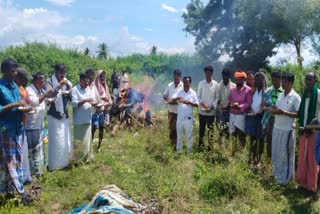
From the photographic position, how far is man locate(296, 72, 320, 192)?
5520mm

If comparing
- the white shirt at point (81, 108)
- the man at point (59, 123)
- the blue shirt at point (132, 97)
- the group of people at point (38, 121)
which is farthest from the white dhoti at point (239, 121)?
the blue shirt at point (132, 97)

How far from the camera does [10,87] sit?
16.2 ft

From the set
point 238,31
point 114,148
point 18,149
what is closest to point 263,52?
point 238,31

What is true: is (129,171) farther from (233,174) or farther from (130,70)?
(130,70)

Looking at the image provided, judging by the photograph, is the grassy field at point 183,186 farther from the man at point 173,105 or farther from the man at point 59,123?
the man at point 173,105

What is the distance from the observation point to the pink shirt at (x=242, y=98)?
265 inches

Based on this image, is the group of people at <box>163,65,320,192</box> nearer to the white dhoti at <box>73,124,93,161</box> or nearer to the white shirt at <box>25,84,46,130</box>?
the white dhoti at <box>73,124,93,161</box>

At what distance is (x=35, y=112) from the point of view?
236 inches

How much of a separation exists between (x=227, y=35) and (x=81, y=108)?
2779 centimetres

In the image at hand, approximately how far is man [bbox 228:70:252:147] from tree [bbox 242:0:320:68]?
1735 cm

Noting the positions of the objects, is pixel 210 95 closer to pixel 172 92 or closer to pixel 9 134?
pixel 172 92

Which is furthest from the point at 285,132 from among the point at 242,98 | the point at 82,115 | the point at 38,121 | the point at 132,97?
the point at 132,97

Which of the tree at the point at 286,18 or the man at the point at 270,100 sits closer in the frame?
the man at the point at 270,100

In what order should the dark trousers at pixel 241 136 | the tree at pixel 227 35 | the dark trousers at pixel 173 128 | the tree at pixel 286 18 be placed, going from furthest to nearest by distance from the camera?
1. the tree at pixel 227 35
2. the tree at pixel 286 18
3. the dark trousers at pixel 173 128
4. the dark trousers at pixel 241 136
